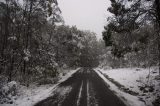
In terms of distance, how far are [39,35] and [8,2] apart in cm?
534

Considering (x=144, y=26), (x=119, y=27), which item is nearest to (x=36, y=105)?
(x=119, y=27)

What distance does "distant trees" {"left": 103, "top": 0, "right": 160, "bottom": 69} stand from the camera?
1185cm

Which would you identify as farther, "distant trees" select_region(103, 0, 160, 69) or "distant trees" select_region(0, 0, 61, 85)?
"distant trees" select_region(0, 0, 61, 85)

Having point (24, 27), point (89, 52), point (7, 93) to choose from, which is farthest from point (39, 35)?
point (89, 52)

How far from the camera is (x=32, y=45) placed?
61.0ft

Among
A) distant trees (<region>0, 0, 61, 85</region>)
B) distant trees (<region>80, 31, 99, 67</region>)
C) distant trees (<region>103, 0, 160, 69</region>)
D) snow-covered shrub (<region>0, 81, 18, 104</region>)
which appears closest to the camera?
snow-covered shrub (<region>0, 81, 18, 104</region>)

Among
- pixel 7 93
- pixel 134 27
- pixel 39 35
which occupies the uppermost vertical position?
pixel 39 35

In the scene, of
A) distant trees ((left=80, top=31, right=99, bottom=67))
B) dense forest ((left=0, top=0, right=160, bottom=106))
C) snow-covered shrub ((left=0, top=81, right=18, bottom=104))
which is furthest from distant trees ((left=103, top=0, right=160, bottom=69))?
distant trees ((left=80, top=31, right=99, bottom=67))

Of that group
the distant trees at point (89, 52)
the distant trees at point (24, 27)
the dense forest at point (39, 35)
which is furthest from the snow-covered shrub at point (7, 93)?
the distant trees at point (89, 52)

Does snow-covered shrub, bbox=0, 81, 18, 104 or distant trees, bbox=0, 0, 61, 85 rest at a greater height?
distant trees, bbox=0, 0, 61, 85

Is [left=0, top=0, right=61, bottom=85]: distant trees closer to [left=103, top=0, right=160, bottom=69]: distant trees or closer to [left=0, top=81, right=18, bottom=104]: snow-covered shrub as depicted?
[left=0, top=81, right=18, bottom=104]: snow-covered shrub

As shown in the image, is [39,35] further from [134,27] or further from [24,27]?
[134,27]

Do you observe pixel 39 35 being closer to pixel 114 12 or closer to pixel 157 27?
pixel 114 12

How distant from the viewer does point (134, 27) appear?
41.5ft
